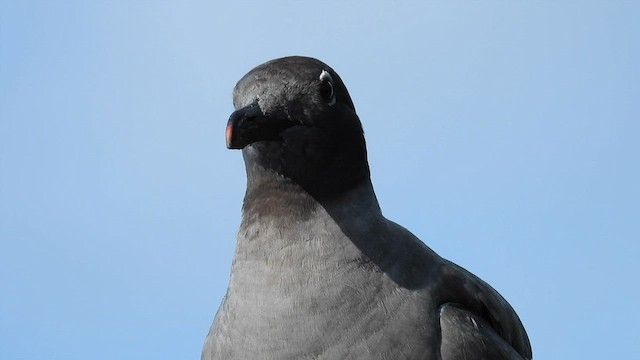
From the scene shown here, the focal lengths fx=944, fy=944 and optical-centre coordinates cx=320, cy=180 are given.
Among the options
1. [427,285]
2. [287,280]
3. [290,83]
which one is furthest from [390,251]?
[290,83]

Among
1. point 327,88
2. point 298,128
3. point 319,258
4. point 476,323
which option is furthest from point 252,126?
point 476,323

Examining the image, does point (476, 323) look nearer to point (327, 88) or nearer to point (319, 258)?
point (319, 258)

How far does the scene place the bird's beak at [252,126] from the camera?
4.21 m

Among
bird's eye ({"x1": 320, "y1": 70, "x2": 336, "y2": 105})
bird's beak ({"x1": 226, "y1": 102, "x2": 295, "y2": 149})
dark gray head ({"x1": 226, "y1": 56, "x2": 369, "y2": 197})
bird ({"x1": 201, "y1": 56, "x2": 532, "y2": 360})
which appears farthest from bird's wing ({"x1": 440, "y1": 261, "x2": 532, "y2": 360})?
bird's beak ({"x1": 226, "y1": 102, "x2": 295, "y2": 149})

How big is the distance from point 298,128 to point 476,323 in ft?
4.28

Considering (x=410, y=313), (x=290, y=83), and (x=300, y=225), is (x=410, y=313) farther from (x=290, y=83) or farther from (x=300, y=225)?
(x=290, y=83)

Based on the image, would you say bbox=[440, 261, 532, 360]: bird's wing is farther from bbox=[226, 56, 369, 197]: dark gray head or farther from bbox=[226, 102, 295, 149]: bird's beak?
bbox=[226, 102, 295, 149]: bird's beak

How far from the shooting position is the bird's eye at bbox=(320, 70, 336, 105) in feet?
15.0

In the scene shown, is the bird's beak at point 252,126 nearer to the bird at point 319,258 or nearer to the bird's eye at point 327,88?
the bird at point 319,258

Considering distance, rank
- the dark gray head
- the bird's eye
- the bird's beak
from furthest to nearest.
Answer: the bird's eye < the dark gray head < the bird's beak

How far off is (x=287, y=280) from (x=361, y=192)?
0.60 metres

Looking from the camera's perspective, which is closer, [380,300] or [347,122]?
[380,300]

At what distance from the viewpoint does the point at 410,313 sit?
4344 mm

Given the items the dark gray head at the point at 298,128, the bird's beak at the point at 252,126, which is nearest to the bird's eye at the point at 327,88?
the dark gray head at the point at 298,128
